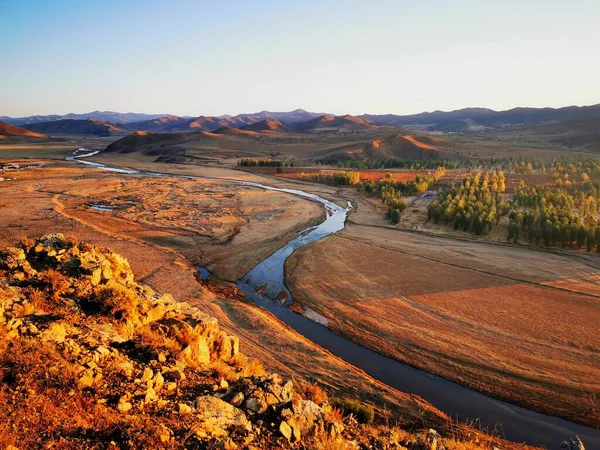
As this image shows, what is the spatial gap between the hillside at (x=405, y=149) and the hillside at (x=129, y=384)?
86.8 m

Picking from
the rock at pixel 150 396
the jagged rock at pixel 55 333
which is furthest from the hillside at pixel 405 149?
the rock at pixel 150 396

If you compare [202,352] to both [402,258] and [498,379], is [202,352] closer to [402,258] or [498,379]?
[498,379]

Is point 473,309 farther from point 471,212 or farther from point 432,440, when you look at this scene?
point 471,212

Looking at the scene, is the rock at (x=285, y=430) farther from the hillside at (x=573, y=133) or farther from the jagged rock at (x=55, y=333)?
the hillside at (x=573, y=133)

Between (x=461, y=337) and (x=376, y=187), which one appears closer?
(x=461, y=337)

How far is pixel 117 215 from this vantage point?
39688 mm

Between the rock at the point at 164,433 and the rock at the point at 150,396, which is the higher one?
the rock at the point at 164,433

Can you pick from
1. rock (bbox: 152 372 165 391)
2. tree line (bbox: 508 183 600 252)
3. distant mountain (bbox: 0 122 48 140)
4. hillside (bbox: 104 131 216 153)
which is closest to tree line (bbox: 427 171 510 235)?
tree line (bbox: 508 183 600 252)

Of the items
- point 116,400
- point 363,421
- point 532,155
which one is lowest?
point 363,421

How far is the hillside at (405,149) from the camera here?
96.2 m

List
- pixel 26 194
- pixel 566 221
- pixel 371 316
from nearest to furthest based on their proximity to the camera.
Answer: pixel 371 316 < pixel 566 221 < pixel 26 194

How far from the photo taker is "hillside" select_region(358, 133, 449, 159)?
9619cm

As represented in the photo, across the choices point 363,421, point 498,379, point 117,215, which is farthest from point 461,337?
point 117,215

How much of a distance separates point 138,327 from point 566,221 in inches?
1297
